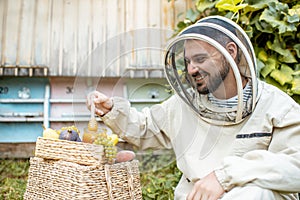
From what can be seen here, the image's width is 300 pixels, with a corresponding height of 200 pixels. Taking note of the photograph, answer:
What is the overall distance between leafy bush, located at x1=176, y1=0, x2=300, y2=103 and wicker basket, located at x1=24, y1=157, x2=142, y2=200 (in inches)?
58.1

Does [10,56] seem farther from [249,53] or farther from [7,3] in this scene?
[249,53]

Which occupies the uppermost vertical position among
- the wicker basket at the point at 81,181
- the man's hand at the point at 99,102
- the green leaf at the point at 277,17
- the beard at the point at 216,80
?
the green leaf at the point at 277,17

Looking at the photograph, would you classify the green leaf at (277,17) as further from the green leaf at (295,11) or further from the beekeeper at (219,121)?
the beekeeper at (219,121)

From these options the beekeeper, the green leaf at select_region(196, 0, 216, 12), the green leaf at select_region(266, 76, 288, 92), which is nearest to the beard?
the beekeeper

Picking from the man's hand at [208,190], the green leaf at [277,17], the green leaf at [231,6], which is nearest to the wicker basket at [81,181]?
the man's hand at [208,190]

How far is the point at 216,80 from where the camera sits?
178cm

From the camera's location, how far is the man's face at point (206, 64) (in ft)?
5.72

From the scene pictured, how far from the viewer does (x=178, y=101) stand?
6.88 ft

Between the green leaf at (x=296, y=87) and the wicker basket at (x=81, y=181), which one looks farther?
the green leaf at (x=296, y=87)

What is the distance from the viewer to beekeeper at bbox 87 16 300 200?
1621 millimetres

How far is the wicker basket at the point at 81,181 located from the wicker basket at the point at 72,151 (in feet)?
0.08

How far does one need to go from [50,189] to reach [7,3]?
9.58 ft

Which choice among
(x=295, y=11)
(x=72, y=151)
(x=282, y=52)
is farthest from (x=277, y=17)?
(x=72, y=151)

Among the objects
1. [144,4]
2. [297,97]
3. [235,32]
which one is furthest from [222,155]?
[144,4]
